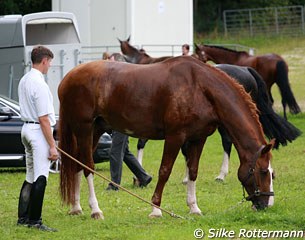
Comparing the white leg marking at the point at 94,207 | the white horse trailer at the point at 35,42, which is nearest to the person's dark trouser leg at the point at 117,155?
the white leg marking at the point at 94,207

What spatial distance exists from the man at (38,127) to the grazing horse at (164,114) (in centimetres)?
118

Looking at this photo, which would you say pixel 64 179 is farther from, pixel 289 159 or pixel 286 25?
pixel 286 25

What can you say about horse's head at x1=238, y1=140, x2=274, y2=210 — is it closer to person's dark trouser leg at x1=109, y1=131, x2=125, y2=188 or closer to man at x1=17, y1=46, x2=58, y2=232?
man at x1=17, y1=46, x2=58, y2=232

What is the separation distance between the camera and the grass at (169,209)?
34.3ft

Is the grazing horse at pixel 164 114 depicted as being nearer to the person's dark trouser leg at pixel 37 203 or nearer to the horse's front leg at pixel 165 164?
the horse's front leg at pixel 165 164

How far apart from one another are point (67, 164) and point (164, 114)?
149cm

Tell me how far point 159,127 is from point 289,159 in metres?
8.23

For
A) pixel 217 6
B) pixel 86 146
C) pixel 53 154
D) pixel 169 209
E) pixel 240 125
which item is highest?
pixel 240 125

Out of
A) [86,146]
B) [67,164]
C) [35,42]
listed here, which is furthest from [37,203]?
[35,42]

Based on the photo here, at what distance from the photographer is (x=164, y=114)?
38.6 feet

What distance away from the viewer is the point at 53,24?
2662 centimetres

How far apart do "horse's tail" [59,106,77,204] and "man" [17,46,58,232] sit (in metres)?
1.17

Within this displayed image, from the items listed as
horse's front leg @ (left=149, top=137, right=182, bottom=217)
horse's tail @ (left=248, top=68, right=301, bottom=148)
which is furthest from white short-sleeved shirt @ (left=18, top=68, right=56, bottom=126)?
horse's tail @ (left=248, top=68, right=301, bottom=148)

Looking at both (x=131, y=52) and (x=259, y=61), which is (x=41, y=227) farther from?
(x=259, y=61)
